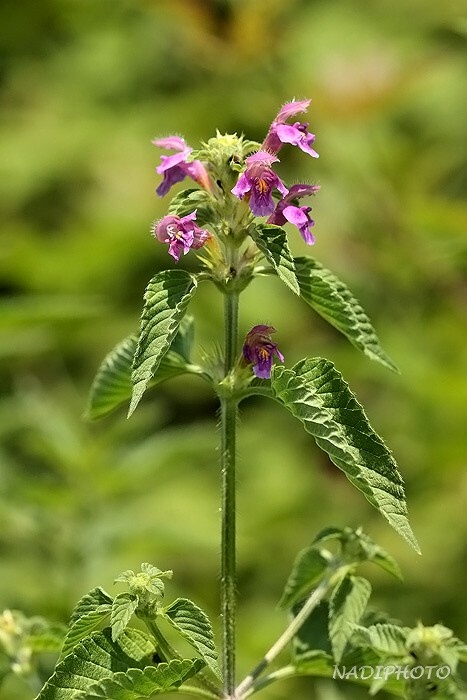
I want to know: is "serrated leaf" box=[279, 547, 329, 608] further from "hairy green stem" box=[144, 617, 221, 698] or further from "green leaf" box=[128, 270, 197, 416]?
"green leaf" box=[128, 270, 197, 416]

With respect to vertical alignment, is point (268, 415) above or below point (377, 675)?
above

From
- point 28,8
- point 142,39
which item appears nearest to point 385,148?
point 142,39

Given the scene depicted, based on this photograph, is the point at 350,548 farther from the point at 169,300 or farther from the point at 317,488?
the point at 317,488

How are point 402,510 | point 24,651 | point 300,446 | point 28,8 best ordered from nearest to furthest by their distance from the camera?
point 402,510
point 24,651
point 300,446
point 28,8

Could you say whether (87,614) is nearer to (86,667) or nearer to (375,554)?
(86,667)

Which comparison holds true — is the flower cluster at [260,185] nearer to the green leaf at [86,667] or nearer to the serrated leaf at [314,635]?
the green leaf at [86,667]

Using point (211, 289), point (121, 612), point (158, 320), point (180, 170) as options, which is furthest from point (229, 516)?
point (211, 289)
